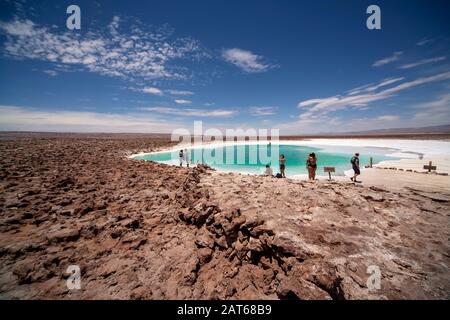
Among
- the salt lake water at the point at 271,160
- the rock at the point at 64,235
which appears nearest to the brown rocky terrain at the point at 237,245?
the rock at the point at 64,235

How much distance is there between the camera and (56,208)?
6984 mm

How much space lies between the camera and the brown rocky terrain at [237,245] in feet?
11.3

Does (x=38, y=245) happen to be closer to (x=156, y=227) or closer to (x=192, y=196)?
(x=156, y=227)

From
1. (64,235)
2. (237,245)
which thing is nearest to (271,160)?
(237,245)

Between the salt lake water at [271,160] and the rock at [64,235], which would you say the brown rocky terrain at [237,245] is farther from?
the salt lake water at [271,160]

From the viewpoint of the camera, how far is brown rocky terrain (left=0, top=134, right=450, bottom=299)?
135 inches

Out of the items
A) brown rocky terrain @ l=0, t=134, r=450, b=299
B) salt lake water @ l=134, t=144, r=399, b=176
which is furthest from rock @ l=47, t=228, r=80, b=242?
salt lake water @ l=134, t=144, r=399, b=176

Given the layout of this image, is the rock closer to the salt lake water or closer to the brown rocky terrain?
the brown rocky terrain

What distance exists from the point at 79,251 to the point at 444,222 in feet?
30.3

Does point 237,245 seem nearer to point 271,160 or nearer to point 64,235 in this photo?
point 64,235

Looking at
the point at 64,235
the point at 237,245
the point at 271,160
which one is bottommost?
the point at 64,235

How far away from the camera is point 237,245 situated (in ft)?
14.9

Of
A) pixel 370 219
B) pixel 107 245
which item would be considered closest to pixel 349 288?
pixel 370 219
